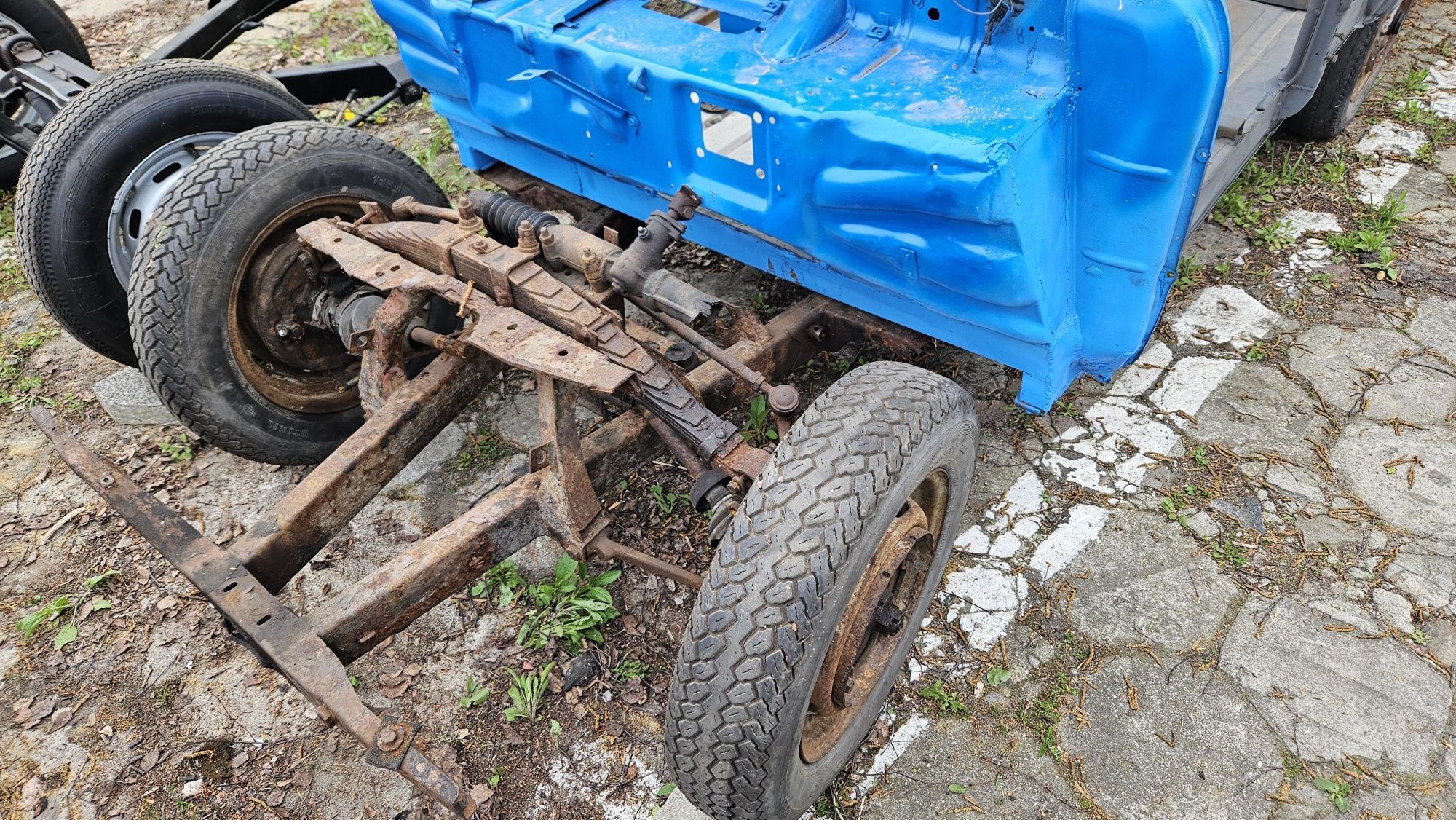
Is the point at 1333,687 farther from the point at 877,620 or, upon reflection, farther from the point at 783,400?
the point at 783,400

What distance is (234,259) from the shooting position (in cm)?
301

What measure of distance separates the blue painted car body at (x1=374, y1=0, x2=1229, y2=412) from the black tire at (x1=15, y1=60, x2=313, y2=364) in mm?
872

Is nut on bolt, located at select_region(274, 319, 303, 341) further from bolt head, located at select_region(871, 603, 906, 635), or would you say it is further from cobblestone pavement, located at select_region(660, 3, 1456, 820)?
bolt head, located at select_region(871, 603, 906, 635)

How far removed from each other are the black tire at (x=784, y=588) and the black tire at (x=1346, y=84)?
11.9 feet

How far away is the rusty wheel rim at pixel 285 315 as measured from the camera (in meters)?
3.12

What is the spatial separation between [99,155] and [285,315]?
0.86 meters

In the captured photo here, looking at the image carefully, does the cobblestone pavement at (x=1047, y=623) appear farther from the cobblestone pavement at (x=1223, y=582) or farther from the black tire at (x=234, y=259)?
the black tire at (x=234, y=259)

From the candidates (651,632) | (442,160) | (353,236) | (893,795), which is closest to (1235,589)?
(893,795)

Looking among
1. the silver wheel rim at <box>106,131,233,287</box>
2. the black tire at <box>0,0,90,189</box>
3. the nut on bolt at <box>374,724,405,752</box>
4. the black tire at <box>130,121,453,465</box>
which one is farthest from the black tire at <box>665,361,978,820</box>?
the black tire at <box>0,0,90,189</box>

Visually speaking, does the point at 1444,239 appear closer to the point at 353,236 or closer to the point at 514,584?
the point at 514,584

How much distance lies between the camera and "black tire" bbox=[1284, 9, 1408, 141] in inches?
181

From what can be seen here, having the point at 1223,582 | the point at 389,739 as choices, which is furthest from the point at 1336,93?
the point at 389,739

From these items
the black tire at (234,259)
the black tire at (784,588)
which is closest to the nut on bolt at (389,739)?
the black tire at (784,588)

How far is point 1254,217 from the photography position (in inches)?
182
